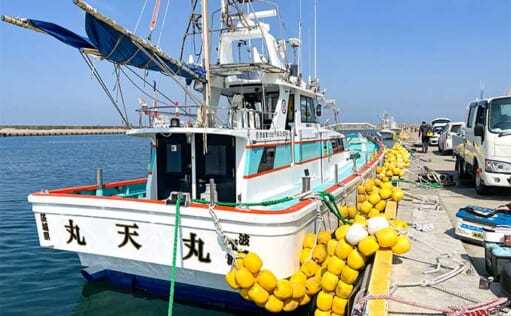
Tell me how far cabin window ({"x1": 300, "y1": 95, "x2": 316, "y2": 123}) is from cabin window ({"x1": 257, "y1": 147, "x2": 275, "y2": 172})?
8.75 ft

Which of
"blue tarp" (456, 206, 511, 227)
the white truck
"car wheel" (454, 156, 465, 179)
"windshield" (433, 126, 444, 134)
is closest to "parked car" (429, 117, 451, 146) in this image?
"windshield" (433, 126, 444, 134)

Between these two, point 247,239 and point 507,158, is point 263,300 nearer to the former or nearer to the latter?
point 247,239

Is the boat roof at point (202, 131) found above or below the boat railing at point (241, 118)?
below

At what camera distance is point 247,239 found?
4898mm

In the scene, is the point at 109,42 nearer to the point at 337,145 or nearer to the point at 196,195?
the point at 196,195

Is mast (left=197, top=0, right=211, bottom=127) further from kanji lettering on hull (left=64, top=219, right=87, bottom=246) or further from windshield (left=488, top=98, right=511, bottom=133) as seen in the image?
windshield (left=488, top=98, right=511, bottom=133)

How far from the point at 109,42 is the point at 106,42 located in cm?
4

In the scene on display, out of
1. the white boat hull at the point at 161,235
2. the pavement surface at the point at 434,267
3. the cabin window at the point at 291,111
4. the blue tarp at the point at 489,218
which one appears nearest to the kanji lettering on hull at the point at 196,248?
the white boat hull at the point at 161,235

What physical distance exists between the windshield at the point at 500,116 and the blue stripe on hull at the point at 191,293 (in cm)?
657

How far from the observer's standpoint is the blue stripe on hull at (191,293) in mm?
5590

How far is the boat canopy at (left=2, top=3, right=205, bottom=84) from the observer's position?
500 centimetres

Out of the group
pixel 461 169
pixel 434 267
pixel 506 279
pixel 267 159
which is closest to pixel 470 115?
pixel 461 169

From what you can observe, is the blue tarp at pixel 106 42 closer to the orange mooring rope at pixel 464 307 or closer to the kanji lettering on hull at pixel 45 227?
the kanji lettering on hull at pixel 45 227

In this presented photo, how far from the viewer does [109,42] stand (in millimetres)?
5430
